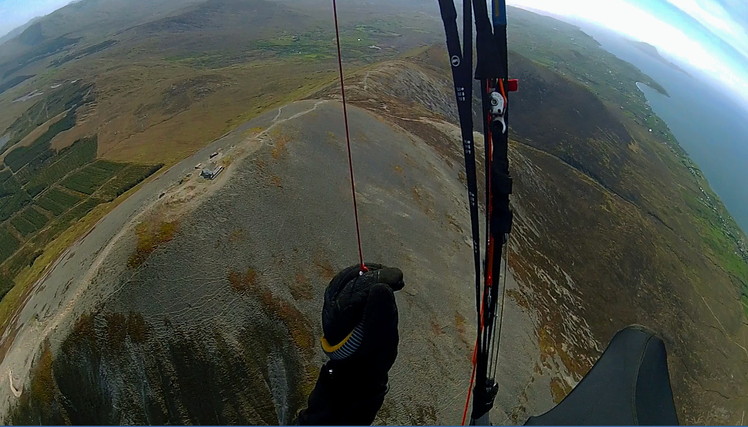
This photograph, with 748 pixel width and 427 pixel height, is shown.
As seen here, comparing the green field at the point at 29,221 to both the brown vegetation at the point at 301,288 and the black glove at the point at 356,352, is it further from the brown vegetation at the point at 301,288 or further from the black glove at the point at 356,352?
the black glove at the point at 356,352

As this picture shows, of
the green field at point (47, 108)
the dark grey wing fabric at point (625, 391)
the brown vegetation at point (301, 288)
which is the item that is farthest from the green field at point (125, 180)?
the green field at point (47, 108)

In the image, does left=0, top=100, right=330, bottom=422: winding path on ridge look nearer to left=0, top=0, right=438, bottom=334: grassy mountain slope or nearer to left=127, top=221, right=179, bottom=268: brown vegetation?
left=127, top=221, right=179, bottom=268: brown vegetation

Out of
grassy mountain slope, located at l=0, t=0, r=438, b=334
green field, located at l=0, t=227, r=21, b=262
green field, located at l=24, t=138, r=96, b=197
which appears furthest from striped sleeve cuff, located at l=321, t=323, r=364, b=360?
green field, located at l=24, t=138, r=96, b=197

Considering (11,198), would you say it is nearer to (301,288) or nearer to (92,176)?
(92,176)

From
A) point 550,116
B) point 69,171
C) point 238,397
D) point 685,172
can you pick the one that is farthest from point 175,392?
point 685,172

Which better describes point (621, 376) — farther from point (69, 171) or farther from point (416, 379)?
point (69, 171)

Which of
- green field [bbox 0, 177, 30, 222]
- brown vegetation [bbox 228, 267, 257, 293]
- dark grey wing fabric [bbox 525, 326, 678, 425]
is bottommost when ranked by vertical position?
green field [bbox 0, 177, 30, 222]

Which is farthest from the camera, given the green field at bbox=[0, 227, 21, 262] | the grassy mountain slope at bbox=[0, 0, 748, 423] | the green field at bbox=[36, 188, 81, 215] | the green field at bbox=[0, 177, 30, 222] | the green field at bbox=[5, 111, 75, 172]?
the green field at bbox=[5, 111, 75, 172]
